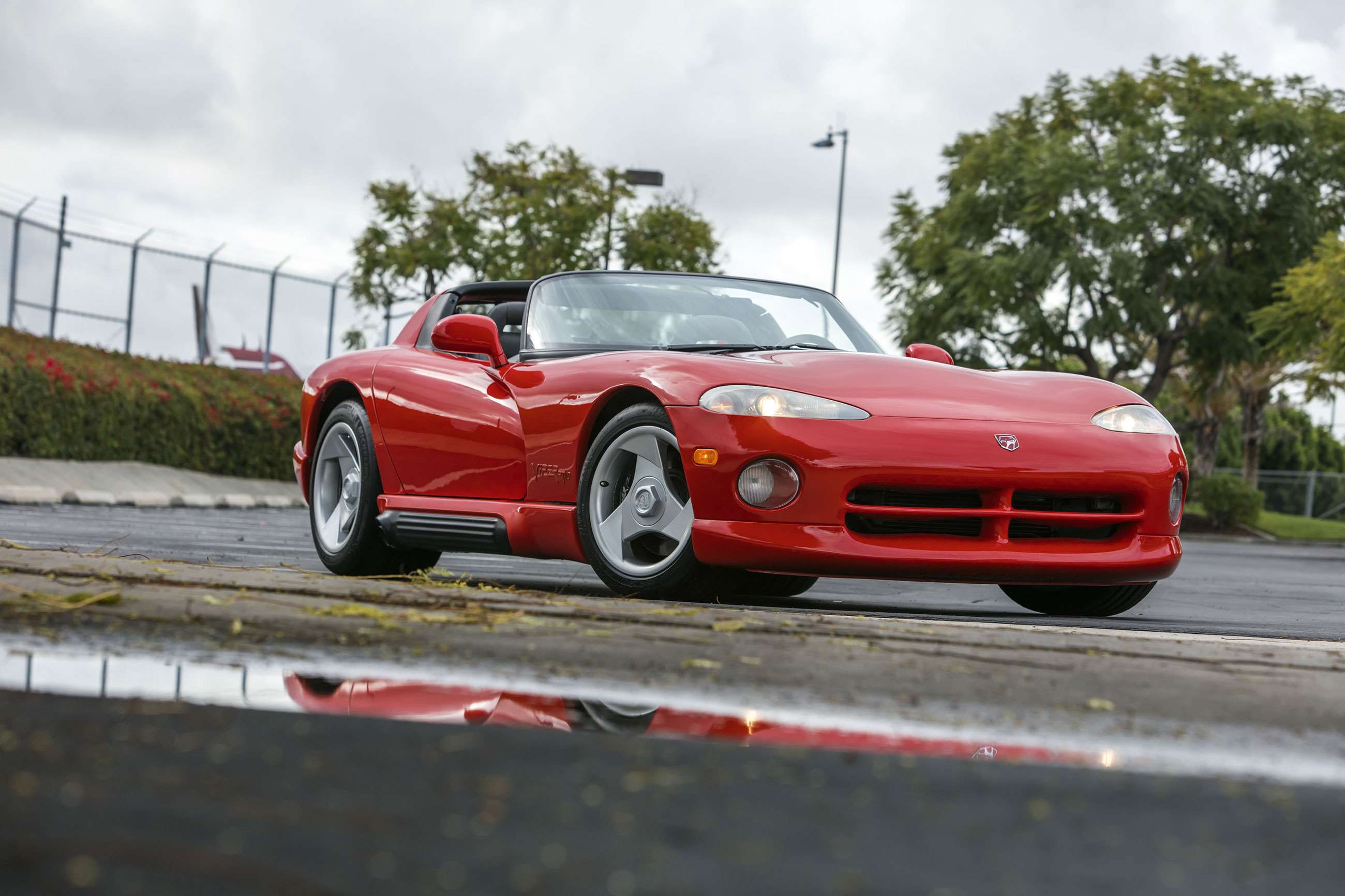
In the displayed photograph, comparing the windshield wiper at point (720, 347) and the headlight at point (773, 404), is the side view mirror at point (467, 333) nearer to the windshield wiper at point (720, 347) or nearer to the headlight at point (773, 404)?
the windshield wiper at point (720, 347)

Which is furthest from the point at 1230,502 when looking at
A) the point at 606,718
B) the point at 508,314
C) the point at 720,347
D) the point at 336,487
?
the point at 606,718

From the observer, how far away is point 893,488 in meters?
5.15

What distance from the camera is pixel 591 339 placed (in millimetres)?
6109

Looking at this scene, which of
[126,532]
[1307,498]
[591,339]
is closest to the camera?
[591,339]

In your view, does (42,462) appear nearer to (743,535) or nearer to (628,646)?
(743,535)

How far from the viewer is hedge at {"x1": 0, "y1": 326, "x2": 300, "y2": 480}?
17.6 meters

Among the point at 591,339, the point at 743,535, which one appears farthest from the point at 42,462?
the point at 743,535

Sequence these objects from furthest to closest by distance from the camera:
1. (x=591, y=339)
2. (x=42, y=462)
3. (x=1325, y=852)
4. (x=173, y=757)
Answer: (x=42, y=462)
(x=591, y=339)
(x=173, y=757)
(x=1325, y=852)

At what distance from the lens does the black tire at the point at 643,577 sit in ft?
16.8

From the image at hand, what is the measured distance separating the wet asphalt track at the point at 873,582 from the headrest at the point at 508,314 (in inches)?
42.6

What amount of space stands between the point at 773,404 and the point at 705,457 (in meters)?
0.27

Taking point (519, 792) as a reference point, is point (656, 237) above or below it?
above

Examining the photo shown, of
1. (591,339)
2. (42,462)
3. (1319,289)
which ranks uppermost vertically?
(1319,289)

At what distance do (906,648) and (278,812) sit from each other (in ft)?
6.43
